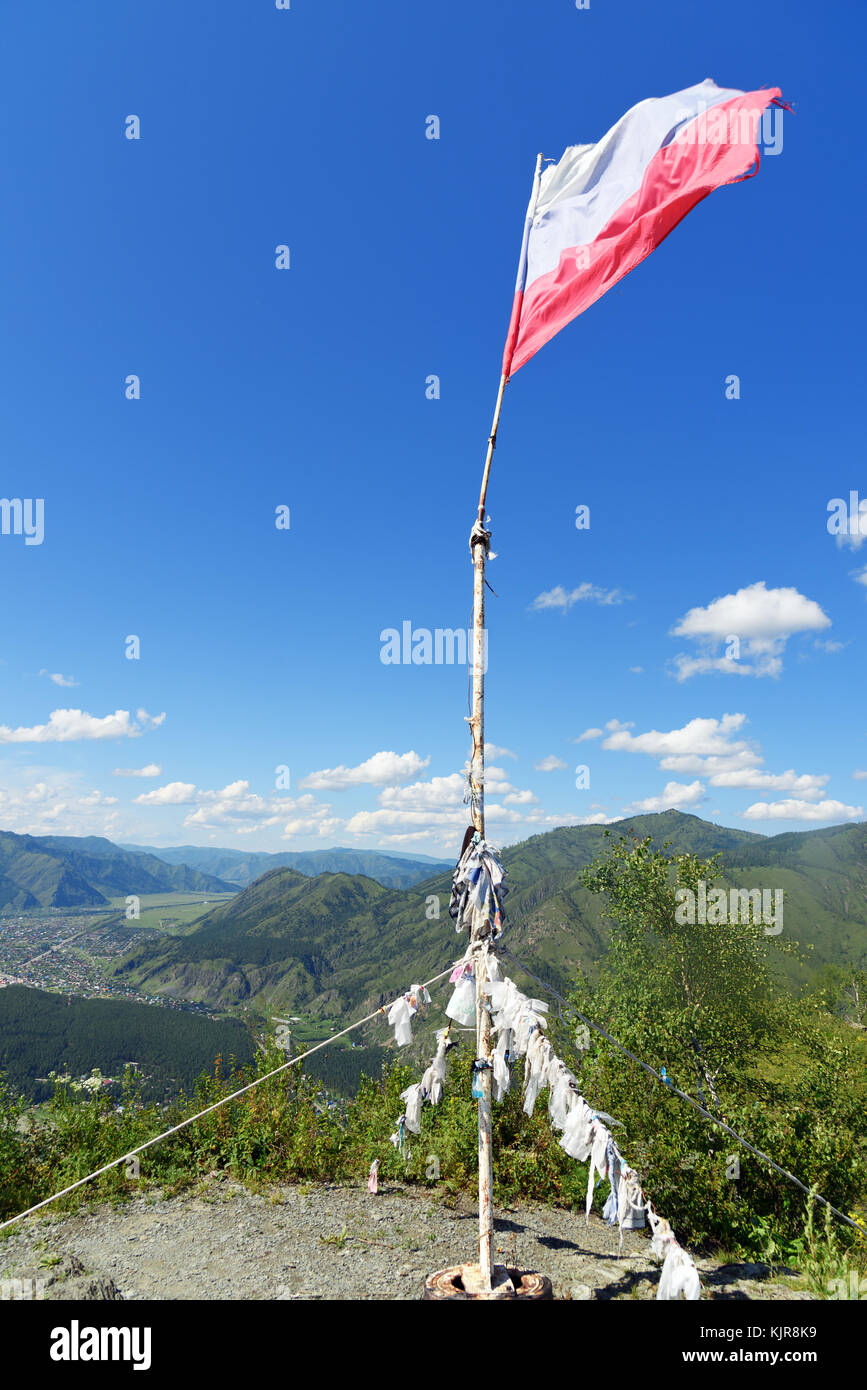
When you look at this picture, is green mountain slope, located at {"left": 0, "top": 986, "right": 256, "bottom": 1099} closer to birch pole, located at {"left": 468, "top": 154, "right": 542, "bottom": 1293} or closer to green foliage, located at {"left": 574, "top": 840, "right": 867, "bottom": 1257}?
green foliage, located at {"left": 574, "top": 840, "right": 867, "bottom": 1257}

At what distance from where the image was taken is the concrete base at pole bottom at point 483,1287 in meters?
6.06

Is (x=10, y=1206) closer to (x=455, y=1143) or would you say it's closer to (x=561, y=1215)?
(x=455, y=1143)

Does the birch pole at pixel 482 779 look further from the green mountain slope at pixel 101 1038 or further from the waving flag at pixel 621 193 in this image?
the green mountain slope at pixel 101 1038

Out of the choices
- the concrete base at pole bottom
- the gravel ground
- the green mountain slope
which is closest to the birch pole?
the concrete base at pole bottom

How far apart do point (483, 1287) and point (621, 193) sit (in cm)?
1139

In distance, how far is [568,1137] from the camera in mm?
6395

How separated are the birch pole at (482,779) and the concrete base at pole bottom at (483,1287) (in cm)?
14

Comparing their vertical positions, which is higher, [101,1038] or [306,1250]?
[306,1250]

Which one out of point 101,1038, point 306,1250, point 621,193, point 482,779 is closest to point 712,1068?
point 306,1250

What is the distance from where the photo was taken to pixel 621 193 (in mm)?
6465

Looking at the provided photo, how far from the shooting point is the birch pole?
20.2 feet

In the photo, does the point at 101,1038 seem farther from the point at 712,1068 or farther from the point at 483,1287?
the point at 483,1287

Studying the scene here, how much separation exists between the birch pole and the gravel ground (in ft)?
12.2

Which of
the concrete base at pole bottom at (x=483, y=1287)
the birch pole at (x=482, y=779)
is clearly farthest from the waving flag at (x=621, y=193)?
the concrete base at pole bottom at (x=483, y=1287)
